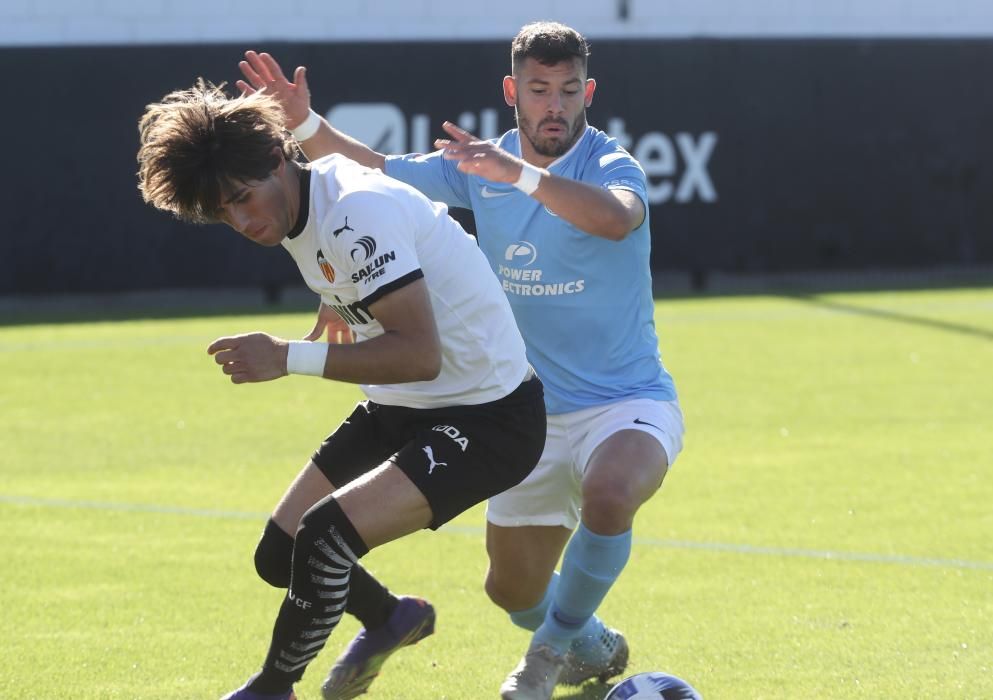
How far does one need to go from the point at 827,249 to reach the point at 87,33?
31.4 ft

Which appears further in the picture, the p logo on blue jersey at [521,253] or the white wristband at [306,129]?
the white wristband at [306,129]

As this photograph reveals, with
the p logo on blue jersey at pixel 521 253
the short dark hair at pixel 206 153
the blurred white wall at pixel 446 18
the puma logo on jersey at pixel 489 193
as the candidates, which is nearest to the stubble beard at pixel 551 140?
the puma logo on jersey at pixel 489 193

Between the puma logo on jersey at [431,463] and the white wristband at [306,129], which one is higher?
the white wristband at [306,129]

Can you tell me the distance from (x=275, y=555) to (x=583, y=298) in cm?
145

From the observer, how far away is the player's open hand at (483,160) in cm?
480

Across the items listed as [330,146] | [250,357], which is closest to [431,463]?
[250,357]

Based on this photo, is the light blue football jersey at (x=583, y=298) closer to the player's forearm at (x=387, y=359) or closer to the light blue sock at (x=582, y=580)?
the light blue sock at (x=582, y=580)

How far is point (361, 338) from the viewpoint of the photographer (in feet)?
15.8

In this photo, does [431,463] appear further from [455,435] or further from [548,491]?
[548,491]

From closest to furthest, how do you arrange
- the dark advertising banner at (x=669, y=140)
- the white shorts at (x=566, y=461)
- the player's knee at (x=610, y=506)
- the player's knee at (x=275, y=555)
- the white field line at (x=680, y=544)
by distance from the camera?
1. the player's knee at (x=275, y=555)
2. the player's knee at (x=610, y=506)
3. the white shorts at (x=566, y=461)
4. the white field line at (x=680, y=544)
5. the dark advertising banner at (x=669, y=140)

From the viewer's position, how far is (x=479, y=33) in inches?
828

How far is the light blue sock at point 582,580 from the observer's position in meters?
5.06

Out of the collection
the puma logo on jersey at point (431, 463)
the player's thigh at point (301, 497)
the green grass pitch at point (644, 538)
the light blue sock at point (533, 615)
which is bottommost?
the green grass pitch at point (644, 538)

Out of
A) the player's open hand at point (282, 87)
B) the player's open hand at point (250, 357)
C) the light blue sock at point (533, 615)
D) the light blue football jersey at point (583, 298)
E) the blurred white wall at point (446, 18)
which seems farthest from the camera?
the blurred white wall at point (446, 18)
